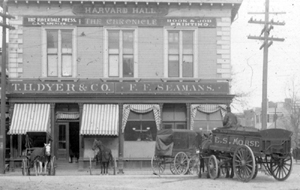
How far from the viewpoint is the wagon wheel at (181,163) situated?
2100 centimetres

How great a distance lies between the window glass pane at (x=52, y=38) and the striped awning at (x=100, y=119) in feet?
12.6

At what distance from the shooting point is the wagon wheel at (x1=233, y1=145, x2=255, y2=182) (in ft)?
49.7

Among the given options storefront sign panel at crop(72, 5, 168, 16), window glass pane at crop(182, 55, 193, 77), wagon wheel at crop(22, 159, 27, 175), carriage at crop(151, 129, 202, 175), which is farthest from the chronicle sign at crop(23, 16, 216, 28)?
carriage at crop(151, 129, 202, 175)

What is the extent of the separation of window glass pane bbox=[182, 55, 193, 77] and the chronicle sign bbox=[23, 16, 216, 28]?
72.4 inches

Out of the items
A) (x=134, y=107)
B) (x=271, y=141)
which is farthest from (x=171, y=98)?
(x=271, y=141)

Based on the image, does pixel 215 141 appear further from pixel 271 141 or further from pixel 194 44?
pixel 194 44

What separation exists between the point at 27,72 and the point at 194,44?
370 inches

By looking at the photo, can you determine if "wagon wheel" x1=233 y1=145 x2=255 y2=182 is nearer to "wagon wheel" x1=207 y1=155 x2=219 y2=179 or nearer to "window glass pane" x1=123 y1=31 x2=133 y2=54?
"wagon wheel" x1=207 y1=155 x2=219 y2=179

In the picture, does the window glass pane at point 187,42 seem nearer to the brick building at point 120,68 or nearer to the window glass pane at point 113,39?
the brick building at point 120,68

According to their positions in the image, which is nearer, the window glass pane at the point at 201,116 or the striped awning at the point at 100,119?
the striped awning at the point at 100,119

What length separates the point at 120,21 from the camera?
27.5m

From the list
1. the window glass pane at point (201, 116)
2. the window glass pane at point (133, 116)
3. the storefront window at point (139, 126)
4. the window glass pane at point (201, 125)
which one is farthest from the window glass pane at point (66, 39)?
the window glass pane at point (201, 125)

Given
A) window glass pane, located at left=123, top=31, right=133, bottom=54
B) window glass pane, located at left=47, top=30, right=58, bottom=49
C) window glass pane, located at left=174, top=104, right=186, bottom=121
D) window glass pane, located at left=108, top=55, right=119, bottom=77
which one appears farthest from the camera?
window glass pane, located at left=174, top=104, right=186, bottom=121

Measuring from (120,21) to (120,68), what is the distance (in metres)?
2.63
